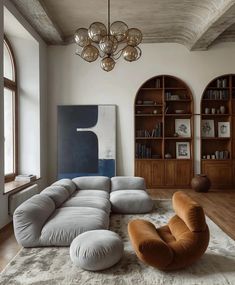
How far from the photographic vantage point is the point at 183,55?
25.8 ft

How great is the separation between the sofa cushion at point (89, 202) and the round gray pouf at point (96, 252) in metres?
1.29

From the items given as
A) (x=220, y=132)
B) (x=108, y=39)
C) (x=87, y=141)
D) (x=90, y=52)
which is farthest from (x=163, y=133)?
(x=108, y=39)

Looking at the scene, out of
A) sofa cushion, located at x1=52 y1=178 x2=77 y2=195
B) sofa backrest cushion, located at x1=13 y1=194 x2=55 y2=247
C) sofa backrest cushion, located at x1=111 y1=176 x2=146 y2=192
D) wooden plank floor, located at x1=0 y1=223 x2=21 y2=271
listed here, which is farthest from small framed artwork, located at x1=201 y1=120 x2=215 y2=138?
sofa backrest cushion, located at x1=13 y1=194 x2=55 y2=247

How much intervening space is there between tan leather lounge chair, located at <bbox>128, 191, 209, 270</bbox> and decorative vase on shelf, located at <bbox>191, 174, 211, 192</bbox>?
418cm

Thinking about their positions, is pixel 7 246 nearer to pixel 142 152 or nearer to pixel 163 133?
pixel 142 152

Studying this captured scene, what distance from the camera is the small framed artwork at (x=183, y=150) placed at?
793 centimetres

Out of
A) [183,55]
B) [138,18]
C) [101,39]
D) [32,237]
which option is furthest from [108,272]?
[183,55]

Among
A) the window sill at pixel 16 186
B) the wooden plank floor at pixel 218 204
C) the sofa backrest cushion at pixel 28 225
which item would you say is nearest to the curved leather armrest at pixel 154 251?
the sofa backrest cushion at pixel 28 225

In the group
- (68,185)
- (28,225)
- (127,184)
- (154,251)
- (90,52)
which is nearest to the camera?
(154,251)

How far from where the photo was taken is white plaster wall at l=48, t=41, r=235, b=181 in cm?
786

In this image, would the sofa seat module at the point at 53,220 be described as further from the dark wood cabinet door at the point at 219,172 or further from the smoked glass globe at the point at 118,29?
the dark wood cabinet door at the point at 219,172

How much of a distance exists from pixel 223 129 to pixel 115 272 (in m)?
5.89

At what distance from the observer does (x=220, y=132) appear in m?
7.93

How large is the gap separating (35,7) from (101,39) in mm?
2151
